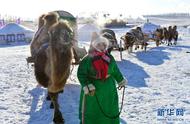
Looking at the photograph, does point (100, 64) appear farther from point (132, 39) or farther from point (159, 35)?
point (159, 35)

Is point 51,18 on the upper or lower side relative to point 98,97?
upper

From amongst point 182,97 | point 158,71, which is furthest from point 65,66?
point 158,71

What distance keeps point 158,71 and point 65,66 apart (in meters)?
8.30

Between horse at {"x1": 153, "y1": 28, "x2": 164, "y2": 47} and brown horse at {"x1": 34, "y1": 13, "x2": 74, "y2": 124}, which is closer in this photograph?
brown horse at {"x1": 34, "y1": 13, "x2": 74, "y2": 124}

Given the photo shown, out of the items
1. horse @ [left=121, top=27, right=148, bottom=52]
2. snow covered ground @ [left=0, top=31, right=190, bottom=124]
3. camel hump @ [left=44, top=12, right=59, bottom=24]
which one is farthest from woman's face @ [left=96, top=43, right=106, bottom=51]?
horse @ [left=121, top=27, right=148, bottom=52]

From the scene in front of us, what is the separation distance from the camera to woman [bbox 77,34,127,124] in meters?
6.23

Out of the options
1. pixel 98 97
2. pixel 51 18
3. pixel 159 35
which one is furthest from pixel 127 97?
pixel 159 35

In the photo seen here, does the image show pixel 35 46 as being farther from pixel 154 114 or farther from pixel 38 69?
pixel 154 114

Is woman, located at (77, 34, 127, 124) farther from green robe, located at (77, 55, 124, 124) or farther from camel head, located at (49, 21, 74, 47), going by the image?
camel head, located at (49, 21, 74, 47)

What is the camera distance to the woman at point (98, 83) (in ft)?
20.5

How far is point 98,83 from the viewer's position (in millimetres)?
6289

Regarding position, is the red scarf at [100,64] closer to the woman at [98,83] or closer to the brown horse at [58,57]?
the woman at [98,83]

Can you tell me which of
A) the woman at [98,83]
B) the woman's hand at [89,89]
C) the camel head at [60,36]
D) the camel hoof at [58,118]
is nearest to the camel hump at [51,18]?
the camel head at [60,36]

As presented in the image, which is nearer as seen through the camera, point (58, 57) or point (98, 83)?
point (98, 83)
